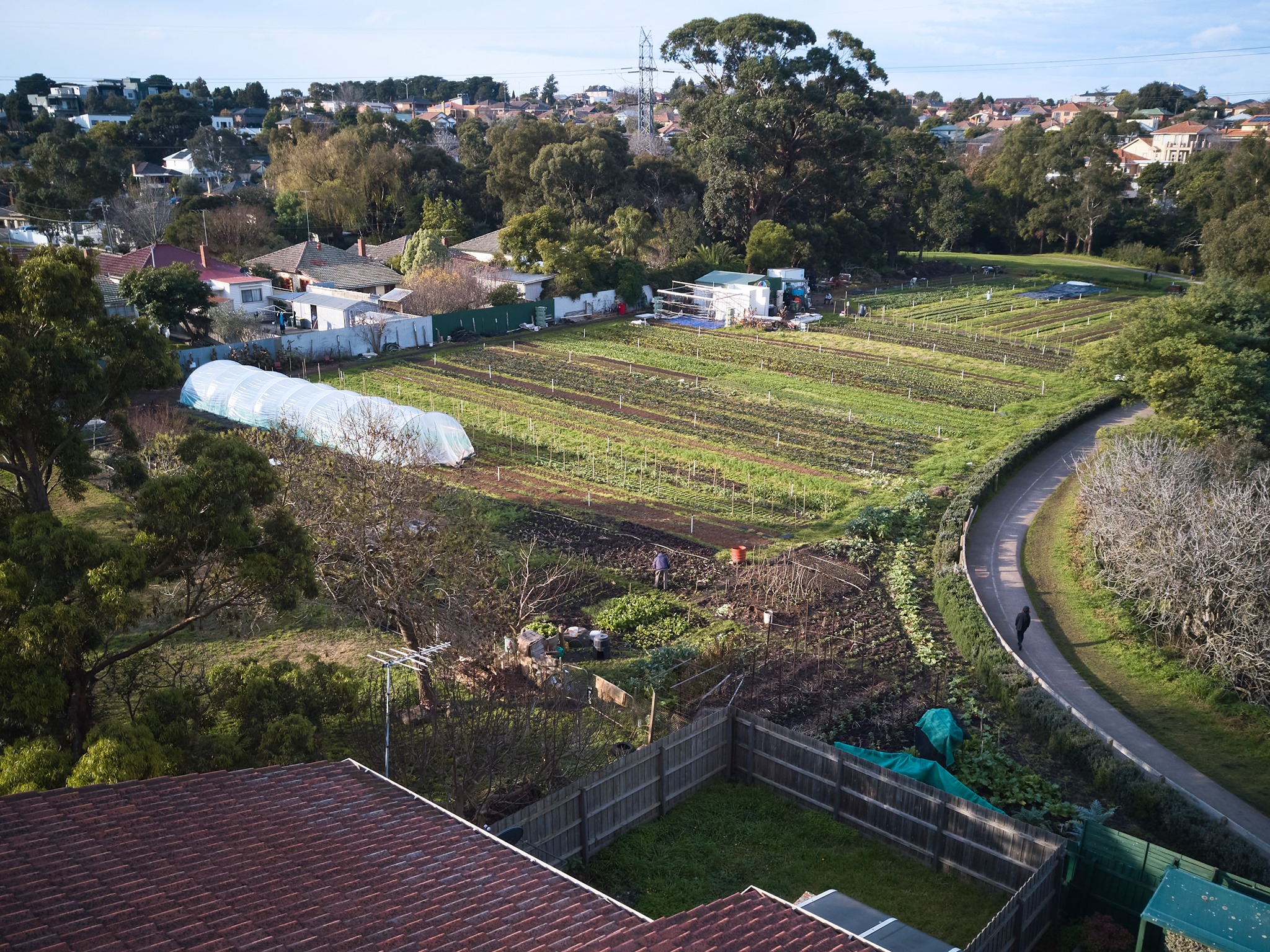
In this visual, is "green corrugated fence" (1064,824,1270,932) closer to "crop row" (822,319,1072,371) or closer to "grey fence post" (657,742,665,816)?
"grey fence post" (657,742,665,816)

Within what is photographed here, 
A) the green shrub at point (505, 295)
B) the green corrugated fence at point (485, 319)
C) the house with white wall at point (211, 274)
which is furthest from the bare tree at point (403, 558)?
the house with white wall at point (211, 274)

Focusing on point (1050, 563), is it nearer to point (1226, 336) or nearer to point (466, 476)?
point (1226, 336)

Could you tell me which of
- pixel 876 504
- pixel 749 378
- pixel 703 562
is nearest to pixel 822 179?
pixel 749 378

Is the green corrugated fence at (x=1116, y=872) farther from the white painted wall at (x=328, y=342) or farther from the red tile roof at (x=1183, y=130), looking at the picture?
the red tile roof at (x=1183, y=130)

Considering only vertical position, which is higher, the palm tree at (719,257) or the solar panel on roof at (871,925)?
the palm tree at (719,257)

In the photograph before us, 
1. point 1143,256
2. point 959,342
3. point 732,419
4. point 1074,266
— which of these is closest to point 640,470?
point 732,419

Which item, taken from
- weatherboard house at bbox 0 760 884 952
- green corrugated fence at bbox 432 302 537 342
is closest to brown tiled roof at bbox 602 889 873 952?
weatherboard house at bbox 0 760 884 952

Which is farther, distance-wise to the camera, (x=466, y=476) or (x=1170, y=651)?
(x=466, y=476)
